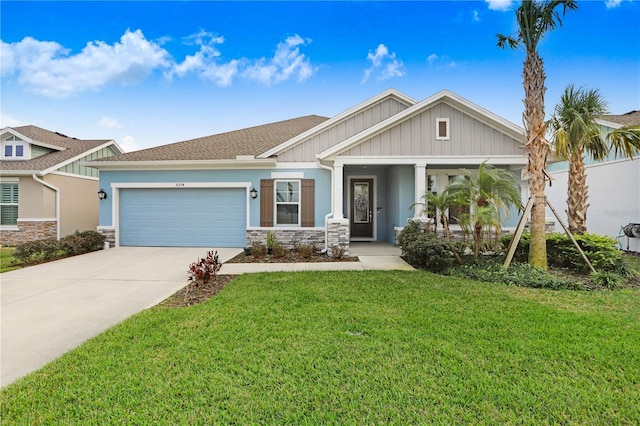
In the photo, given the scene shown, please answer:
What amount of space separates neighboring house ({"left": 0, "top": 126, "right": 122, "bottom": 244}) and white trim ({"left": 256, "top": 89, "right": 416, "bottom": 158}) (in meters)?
9.89

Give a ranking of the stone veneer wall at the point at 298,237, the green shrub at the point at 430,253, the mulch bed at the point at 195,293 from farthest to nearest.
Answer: the stone veneer wall at the point at 298,237
the green shrub at the point at 430,253
the mulch bed at the point at 195,293

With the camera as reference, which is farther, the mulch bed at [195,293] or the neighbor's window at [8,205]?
the neighbor's window at [8,205]

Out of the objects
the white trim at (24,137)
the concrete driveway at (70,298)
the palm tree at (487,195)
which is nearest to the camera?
the concrete driveway at (70,298)

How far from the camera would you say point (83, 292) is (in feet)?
18.8

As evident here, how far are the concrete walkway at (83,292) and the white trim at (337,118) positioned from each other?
12.6ft

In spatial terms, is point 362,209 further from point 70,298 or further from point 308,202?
point 70,298

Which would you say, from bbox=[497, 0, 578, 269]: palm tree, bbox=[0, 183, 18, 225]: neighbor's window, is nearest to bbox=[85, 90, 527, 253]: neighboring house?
bbox=[497, 0, 578, 269]: palm tree

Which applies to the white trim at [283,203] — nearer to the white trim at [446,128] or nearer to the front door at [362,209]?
the front door at [362,209]

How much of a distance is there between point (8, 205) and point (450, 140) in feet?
58.5

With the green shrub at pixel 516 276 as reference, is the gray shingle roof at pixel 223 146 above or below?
above

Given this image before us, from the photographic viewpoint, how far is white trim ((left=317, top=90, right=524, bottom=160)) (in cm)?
941

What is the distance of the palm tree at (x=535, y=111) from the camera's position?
6719 millimetres

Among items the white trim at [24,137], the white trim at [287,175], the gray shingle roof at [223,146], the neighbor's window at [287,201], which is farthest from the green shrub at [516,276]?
the white trim at [24,137]

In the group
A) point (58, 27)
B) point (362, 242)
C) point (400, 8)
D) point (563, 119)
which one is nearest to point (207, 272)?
point (362, 242)
